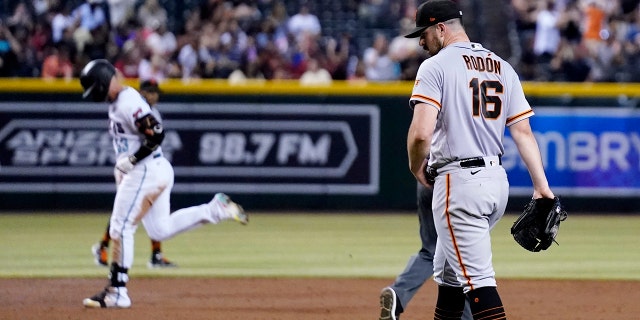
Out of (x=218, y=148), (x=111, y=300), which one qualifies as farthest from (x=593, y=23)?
(x=111, y=300)

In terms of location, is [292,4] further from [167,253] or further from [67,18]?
[167,253]

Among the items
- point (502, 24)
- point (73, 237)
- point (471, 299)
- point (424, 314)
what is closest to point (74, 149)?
point (73, 237)

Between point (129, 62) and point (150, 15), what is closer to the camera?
point (129, 62)

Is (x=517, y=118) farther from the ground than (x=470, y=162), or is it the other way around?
(x=517, y=118)

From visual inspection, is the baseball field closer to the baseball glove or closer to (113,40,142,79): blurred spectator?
the baseball glove

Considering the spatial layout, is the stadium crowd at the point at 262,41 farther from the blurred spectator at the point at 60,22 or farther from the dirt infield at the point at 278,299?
the dirt infield at the point at 278,299

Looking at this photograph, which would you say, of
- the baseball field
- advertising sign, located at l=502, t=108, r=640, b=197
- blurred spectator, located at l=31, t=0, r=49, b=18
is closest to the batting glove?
the baseball field

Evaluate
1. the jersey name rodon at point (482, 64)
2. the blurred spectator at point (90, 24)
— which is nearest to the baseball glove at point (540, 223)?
the jersey name rodon at point (482, 64)

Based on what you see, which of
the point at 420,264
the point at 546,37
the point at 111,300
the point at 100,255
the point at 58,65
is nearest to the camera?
the point at 420,264

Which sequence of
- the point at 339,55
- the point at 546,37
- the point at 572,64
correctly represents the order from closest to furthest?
the point at 572,64 < the point at 339,55 < the point at 546,37

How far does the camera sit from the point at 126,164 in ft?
30.1

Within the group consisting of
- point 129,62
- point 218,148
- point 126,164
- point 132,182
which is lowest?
point 218,148

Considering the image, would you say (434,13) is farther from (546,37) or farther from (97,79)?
(546,37)

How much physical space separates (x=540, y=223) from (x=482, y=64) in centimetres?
87
